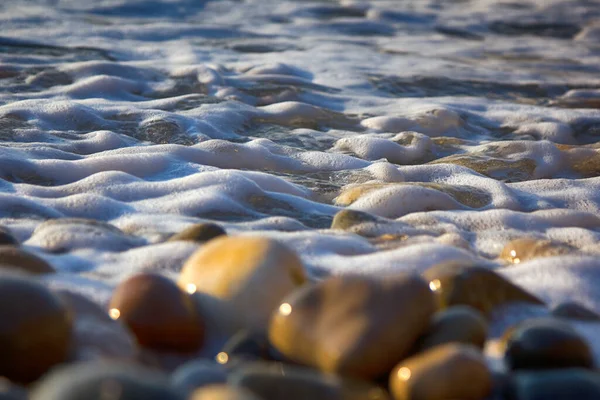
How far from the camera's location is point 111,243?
2439mm

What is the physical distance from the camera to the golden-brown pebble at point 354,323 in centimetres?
162

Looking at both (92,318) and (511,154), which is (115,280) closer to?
(92,318)

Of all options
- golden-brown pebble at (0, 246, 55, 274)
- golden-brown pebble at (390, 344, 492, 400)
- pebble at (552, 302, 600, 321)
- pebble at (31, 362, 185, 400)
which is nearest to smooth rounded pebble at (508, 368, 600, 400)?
golden-brown pebble at (390, 344, 492, 400)

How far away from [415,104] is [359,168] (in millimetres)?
1662

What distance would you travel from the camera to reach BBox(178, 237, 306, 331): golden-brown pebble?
1.85 meters

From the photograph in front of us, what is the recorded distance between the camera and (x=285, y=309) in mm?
1714

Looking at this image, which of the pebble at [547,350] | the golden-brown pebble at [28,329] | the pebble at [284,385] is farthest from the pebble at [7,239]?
the pebble at [547,350]

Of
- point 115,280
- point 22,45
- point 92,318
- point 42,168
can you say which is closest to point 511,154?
point 42,168

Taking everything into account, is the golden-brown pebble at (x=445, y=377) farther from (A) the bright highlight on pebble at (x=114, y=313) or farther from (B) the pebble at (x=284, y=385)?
(A) the bright highlight on pebble at (x=114, y=313)

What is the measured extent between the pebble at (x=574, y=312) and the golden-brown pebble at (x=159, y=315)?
914mm

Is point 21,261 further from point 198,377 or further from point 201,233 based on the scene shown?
point 198,377

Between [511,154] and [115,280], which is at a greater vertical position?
[115,280]

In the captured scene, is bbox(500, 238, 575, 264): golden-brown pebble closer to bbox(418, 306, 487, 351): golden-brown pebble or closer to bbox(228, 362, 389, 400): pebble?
bbox(418, 306, 487, 351): golden-brown pebble

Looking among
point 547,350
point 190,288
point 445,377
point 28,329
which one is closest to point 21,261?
point 190,288
